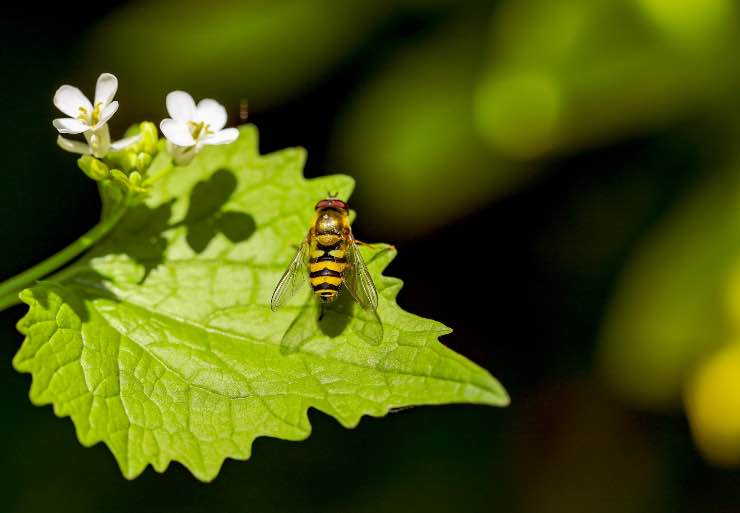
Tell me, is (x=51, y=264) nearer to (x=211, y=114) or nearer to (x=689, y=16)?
(x=211, y=114)

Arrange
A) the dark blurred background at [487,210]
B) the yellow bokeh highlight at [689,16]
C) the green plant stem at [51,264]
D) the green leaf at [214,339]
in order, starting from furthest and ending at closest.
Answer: the yellow bokeh highlight at [689,16] → the dark blurred background at [487,210] → the green plant stem at [51,264] → the green leaf at [214,339]

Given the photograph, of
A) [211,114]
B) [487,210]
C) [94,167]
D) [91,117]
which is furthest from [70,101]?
[487,210]

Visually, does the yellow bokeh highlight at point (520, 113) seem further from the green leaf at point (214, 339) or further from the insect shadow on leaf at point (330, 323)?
the insect shadow on leaf at point (330, 323)

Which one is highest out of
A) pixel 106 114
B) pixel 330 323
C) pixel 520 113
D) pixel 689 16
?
pixel 689 16

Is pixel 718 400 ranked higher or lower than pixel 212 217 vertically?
higher

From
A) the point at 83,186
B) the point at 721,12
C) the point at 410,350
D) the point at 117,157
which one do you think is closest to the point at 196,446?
the point at 410,350

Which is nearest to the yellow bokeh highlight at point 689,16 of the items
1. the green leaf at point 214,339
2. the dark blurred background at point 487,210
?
the dark blurred background at point 487,210
